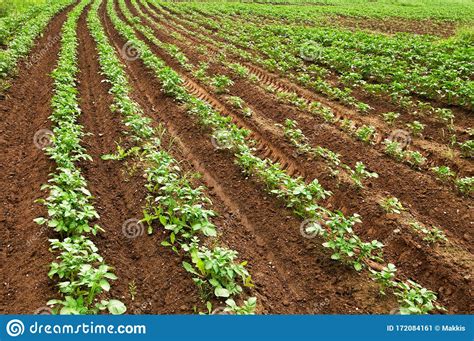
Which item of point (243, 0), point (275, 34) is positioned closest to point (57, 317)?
point (275, 34)

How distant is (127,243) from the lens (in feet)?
16.7

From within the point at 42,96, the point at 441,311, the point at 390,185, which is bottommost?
the point at 441,311

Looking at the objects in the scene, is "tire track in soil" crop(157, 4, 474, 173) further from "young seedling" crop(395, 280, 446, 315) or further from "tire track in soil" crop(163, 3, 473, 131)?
"young seedling" crop(395, 280, 446, 315)

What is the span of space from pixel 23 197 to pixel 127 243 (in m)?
1.96

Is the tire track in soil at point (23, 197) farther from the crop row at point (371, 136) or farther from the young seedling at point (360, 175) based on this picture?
the crop row at point (371, 136)

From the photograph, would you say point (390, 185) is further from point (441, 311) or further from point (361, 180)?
point (441, 311)

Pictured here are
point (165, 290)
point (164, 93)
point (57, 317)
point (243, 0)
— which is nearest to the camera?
point (57, 317)

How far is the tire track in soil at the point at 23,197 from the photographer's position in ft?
13.3

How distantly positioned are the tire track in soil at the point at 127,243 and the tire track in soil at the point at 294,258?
112 centimetres

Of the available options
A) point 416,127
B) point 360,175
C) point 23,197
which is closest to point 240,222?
point 360,175

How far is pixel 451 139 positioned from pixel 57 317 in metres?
8.04

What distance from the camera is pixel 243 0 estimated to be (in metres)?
43.4

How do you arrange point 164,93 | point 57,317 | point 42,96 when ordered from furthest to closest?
point 164,93 < point 42,96 < point 57,317

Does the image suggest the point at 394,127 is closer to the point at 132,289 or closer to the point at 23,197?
the point at 132,289
